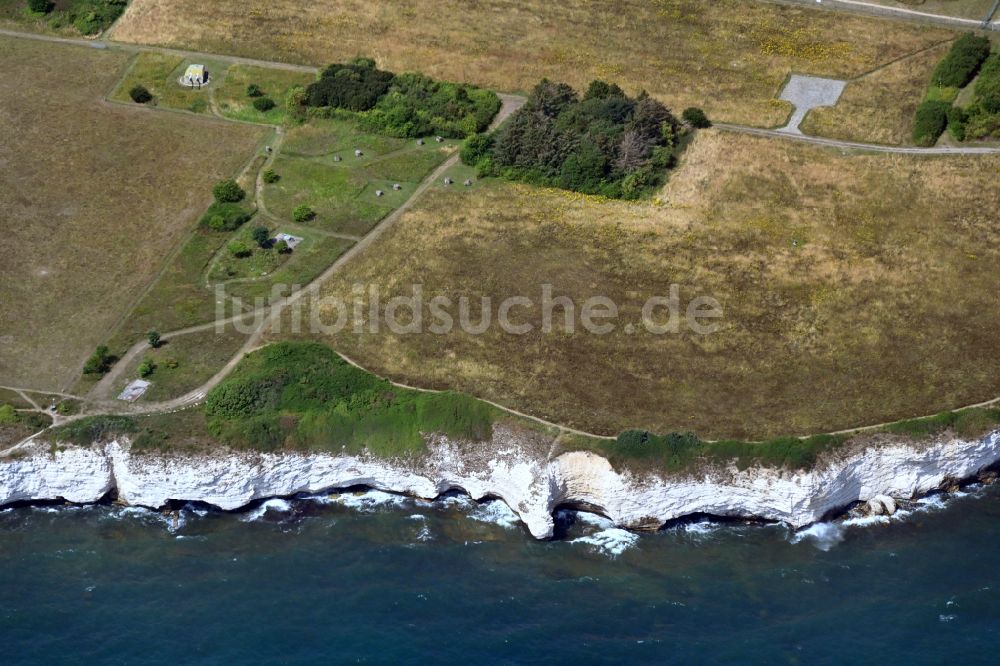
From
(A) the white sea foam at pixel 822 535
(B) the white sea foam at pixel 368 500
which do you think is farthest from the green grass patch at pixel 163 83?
(A) the white sea foam at pixel 822 535

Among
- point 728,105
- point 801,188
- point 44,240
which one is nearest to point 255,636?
point 44,240

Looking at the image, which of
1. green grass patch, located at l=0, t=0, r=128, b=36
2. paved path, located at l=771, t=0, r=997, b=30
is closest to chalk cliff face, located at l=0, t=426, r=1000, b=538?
paved path, located at l=771, t=0, r=997, b=30

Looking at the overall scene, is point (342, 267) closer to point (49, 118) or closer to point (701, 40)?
point (49, 118)

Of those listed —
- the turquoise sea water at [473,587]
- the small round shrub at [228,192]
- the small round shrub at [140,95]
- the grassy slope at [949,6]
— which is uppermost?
the grassy slope at [949,6]

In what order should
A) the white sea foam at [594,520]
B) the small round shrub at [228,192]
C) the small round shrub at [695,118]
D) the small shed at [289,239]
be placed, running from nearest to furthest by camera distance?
1. the white sea foam at [594,520]
2. the small shed at [289,239]
3. the small round shrub at [228,192]
4. the small round shrub at [695,118]

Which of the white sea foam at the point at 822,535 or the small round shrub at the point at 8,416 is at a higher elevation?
the small round shrub at the point at 8,416

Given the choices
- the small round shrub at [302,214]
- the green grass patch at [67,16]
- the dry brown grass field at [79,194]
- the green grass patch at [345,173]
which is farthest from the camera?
the green grass patch at [67,16]

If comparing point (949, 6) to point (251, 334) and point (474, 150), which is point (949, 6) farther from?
point (251, 334)

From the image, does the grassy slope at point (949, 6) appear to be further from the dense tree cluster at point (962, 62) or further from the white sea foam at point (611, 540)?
the white sea foam at point (611, 540)

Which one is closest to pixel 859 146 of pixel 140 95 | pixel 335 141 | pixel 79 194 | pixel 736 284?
pixel 736 284
